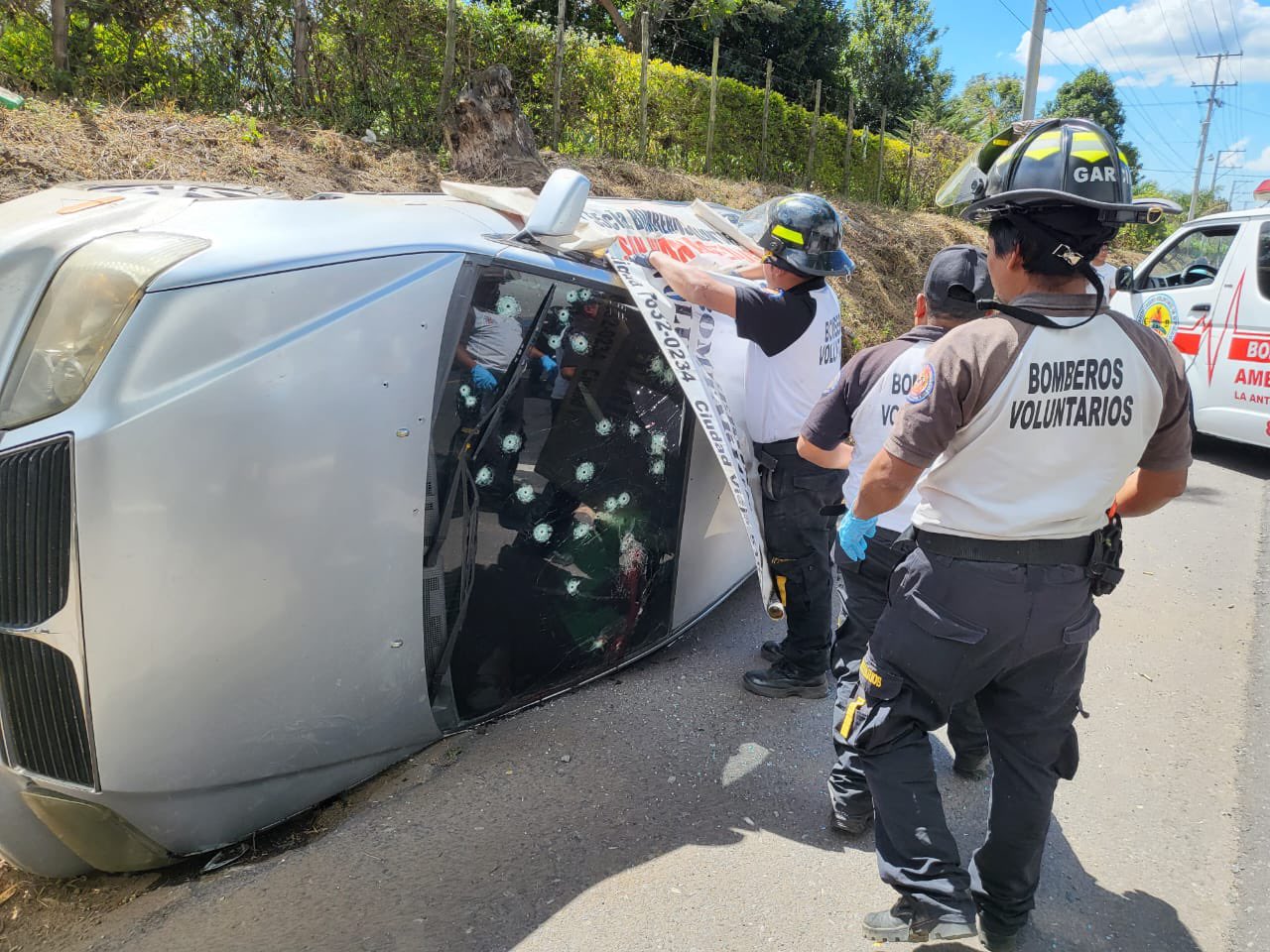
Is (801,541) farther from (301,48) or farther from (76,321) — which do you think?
(301,48)

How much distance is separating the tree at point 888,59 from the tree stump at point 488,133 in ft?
60.8

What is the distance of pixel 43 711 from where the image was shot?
1926mm

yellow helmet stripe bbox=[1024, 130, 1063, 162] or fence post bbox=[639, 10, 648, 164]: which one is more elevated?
fence post bbox=[639, 10, 648, 164]

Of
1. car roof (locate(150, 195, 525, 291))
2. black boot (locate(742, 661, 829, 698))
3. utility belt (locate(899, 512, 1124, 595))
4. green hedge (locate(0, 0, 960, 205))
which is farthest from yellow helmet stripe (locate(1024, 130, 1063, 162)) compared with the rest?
green hedge (locate(0, 0, 960, 205))

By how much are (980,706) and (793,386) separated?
1402 mm

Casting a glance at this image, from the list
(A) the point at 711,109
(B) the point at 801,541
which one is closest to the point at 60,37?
(B) the point at 801,541

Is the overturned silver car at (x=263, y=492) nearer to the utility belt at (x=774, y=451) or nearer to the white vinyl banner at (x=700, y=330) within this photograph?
the white vinyl banner at (x=700, y=330)

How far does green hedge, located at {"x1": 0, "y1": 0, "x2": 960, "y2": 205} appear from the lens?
7.56m

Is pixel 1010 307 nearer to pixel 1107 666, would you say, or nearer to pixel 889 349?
pixel 889 349

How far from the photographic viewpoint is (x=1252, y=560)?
5039 mm

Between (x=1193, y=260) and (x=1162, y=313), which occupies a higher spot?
(x=1193, y=260)

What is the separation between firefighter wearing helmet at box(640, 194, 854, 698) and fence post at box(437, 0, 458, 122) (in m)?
7.30

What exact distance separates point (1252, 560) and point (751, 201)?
27.7 feet

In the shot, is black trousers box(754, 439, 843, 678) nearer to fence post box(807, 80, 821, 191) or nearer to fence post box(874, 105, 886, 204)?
fence post box(807, 80, 821, 191)
